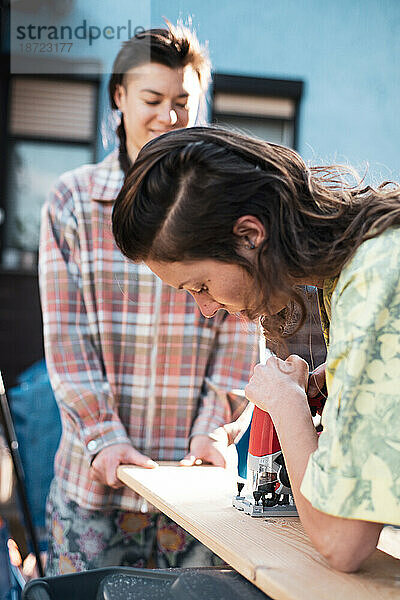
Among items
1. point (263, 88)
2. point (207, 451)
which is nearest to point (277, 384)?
point (207, 451)

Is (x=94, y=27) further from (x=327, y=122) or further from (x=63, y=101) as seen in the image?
(x=327, y=122)

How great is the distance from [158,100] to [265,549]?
108 centimetres

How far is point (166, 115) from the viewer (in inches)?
66.9

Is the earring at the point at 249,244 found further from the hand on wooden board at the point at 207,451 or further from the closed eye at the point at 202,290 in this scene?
the hand on wooden board at the point at 207,451

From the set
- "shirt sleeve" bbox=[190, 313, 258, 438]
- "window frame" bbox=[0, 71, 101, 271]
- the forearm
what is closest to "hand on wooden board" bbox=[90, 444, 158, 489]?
"shirt sleeve" bbox=[190, 313, 258, 438]

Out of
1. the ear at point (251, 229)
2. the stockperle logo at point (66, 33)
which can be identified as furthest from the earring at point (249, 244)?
the stockperle logo at point (66, 33)

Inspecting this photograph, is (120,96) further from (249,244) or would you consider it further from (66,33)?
(249,244)

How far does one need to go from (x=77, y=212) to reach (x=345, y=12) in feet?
3.52

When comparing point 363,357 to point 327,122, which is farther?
point 327,122

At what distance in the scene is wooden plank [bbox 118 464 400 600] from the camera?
0.86m

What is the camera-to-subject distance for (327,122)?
7.34ft

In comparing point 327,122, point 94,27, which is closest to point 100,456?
point 327,122

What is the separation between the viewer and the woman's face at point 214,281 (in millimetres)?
1077

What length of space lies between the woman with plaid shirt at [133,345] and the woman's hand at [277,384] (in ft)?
1.77
